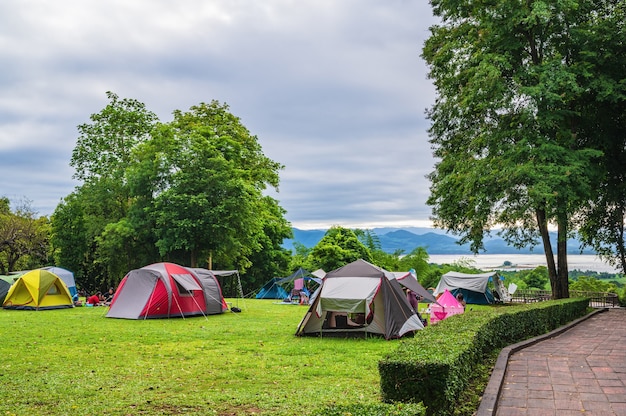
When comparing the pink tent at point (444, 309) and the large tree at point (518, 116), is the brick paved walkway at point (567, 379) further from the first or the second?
the large tree at point (518, 116)

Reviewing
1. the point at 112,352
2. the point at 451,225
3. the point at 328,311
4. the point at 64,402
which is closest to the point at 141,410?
the point at 64,402

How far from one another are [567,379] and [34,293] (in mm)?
19098

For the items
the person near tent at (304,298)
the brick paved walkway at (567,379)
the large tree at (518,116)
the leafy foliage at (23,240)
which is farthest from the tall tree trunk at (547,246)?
the leafy foliage at (23,240)

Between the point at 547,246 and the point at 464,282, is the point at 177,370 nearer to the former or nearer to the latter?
the point at 547,246


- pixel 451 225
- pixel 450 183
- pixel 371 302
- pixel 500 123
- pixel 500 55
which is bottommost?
pixel 371 302

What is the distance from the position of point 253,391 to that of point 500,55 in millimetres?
15528

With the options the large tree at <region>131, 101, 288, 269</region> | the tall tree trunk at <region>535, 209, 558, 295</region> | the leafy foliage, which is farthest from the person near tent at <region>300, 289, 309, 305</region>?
the leafy foliage

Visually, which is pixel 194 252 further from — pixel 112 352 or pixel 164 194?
pixel 112 352

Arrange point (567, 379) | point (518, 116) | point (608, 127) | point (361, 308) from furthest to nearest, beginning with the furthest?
point (608, 127)
point (518, 116)
point (361, 308)
point (567, 379)

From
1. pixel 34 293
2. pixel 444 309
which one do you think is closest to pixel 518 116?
pixel 444 309

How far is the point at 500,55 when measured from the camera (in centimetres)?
1791

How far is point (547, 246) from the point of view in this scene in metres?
20.5

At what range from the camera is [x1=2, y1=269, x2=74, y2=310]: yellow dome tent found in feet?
64.0

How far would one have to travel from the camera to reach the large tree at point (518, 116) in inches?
657
